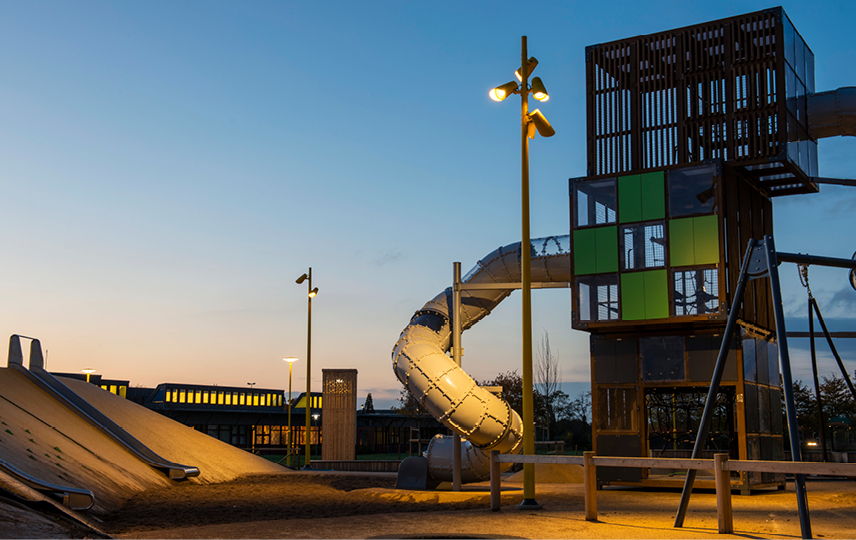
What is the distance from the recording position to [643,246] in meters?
21.9

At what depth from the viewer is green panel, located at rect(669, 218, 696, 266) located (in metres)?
21.2

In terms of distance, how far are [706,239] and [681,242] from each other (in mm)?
662

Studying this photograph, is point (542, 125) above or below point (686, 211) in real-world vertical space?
above

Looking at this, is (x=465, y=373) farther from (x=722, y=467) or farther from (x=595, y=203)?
(x=722, y=467)

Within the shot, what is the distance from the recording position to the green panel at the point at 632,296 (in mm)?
21438

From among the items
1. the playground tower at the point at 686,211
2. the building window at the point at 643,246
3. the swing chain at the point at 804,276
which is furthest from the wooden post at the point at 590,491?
the building window at the point at 643,246

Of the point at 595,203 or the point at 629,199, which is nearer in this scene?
the point at 629,199

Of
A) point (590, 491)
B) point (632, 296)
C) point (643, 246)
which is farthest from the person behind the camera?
point (643, 246)

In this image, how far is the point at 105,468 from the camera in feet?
66.5

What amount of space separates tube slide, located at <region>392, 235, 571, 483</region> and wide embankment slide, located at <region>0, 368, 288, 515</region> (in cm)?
779

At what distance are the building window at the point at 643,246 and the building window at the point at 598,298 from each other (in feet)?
2.13

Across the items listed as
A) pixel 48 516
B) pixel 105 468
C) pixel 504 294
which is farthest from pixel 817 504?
pixel 105 468

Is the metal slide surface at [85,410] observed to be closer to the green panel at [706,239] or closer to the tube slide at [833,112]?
the green panel at [706,239]

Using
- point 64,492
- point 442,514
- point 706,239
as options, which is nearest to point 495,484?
point 442,514
